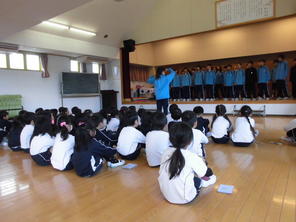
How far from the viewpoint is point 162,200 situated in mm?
1965

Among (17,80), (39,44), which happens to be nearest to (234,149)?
(39,44)

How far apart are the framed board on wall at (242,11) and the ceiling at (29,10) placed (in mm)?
4521

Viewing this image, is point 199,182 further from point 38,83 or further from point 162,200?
point 38,83

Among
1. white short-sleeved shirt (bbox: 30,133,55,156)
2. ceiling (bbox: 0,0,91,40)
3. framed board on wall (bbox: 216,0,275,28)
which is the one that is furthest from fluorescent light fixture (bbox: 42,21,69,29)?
framed board on wall (bbox: 216,0,275,28)

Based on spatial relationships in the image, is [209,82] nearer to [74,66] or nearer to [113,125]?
[74,66]

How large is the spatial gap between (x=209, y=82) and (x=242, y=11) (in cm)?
287

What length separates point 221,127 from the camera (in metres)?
3.76

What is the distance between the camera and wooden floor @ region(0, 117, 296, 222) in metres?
1.72

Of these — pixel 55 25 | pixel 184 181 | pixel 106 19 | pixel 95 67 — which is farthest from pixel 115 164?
pixel 95 67

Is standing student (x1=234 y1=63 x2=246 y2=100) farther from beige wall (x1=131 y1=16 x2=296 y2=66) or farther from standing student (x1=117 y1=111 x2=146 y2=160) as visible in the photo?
standing student (x1=117 y1=111 x2=146 y2=160)

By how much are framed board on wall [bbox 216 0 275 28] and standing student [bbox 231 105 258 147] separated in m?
3.99

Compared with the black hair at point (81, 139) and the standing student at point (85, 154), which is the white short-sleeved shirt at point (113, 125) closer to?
the standing student at point (85, 154)

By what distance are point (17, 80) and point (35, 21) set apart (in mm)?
3162

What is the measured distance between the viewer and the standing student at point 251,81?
25.2ft
